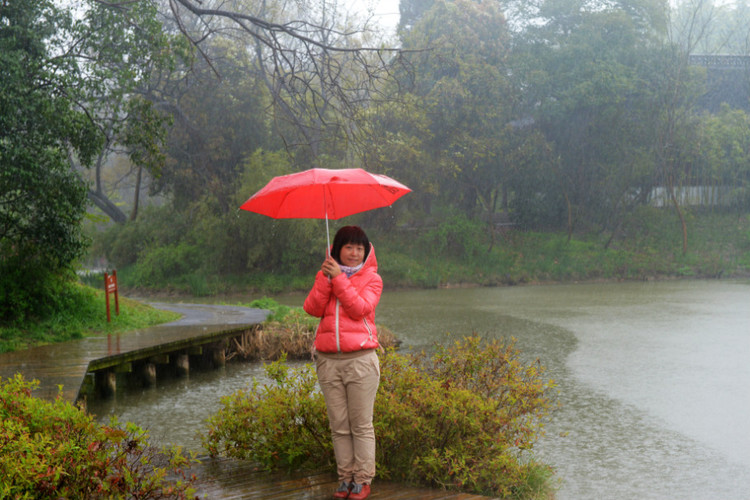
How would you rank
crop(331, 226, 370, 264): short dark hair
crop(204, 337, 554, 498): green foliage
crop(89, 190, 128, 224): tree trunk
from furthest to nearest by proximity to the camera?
crop(89, 190, 128, 224): tree trunk, crop(204, 337, 554, 498): green foliage, crop(331, 226, 370, 264): short dark hair

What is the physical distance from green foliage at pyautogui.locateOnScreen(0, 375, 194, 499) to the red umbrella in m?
1.32

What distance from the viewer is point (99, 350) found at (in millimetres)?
8516

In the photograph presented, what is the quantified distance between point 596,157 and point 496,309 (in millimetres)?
13327

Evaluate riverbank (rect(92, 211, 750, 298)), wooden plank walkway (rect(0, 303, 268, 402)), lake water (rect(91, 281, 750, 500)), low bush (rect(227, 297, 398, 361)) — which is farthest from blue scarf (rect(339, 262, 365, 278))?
riverbank (rect(92, 211, 750, 298))

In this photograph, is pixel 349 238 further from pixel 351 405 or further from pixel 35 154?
pixel 35 154

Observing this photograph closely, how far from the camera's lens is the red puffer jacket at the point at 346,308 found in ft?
12.0

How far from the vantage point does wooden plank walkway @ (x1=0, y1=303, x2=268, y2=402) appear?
6914 millimetres

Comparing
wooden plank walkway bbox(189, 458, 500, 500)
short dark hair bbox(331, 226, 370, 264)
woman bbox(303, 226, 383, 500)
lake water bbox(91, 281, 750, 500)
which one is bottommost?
lake water bbox(91, 281, 750, 500)

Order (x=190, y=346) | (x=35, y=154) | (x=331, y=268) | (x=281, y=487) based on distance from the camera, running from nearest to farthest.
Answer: (x=331, y=268) → (x=281, y=487) → (x=35, y=154) → (x=190, y=346)

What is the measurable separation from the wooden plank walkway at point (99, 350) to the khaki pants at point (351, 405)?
3101mm

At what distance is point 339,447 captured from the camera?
12.4 ft

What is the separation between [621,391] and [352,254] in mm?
5729

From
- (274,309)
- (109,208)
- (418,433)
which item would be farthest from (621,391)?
(109,208)

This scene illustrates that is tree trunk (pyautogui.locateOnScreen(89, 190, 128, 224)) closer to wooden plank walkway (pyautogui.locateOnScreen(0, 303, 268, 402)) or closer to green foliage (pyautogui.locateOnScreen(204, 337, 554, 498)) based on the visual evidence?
wooden plank walkway (pyautogui.locateOnScreen(0, 303, 268, 402))
